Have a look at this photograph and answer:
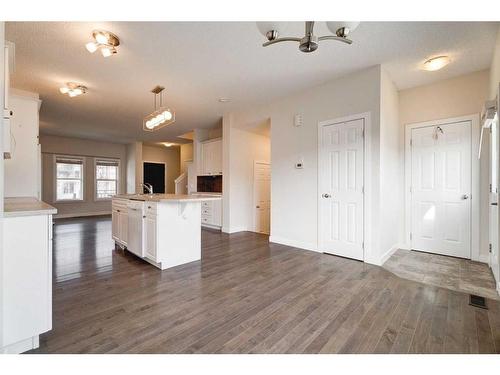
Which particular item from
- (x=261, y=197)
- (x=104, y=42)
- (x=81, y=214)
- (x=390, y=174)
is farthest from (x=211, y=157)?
(x=81, y=214)

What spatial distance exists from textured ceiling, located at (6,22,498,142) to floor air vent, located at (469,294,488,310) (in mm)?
2670

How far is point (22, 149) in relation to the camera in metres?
3.83

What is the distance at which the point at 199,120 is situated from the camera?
601cm

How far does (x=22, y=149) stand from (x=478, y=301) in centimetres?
617

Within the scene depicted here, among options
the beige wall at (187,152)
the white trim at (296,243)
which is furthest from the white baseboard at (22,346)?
the beige wall at (187,152)

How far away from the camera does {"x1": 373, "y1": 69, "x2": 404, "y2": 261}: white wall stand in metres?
3.31

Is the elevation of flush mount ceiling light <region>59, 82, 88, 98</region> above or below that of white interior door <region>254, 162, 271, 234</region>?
above

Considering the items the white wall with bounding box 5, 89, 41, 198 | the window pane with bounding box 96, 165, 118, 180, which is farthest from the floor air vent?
the window pane with bounding box 96, 165, 118, 180

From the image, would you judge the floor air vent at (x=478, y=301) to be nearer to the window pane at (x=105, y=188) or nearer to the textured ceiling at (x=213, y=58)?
the textured ceiling at (x=213, y=58)

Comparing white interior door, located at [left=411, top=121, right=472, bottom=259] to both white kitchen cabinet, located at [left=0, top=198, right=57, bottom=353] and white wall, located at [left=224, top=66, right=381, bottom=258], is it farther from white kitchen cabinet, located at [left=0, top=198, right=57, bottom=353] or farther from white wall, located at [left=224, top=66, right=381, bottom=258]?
white kitchen cabinet, located at [left=0, top=198, right=57, bottom=353]

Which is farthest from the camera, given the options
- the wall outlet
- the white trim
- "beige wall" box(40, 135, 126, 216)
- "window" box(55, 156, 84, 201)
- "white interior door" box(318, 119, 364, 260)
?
"window" box(55, 156, 84, 201)

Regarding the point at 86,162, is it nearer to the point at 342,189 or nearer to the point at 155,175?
the point at 155,175

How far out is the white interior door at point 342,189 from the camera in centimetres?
344
